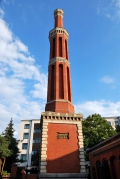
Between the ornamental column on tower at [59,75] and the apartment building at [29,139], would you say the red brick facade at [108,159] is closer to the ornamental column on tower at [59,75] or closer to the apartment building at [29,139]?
the ornamental column on tower at [59,75]

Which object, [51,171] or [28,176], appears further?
[28,176]

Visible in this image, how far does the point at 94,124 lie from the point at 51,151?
17.0 meters

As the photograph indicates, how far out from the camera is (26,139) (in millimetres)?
53531

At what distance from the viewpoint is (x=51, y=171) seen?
1658 cm

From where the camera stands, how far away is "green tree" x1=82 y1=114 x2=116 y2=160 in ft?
100

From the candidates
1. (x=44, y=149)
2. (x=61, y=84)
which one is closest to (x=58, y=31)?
(x=61, y=84)

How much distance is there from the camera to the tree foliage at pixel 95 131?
3055 cm

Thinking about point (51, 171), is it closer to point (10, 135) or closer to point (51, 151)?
point (51, 151)

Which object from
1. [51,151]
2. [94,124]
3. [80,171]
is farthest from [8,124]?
[80,171]

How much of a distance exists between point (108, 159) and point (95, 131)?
44.0ft

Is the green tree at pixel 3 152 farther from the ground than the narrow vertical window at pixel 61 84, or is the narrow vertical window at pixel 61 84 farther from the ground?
the narrow vertical window at pixel 61 84

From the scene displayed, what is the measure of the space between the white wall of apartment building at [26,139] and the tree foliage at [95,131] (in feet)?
80.7

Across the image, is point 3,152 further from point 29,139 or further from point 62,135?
point 29,139

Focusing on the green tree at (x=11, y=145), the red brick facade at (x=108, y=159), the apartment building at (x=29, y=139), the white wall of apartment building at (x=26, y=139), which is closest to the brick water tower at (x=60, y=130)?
the red brick facade at (x=108, y=159)
